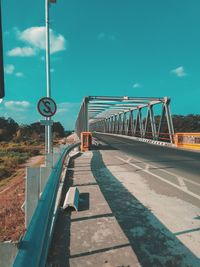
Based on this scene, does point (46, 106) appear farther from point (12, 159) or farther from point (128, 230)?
point (12, 159)

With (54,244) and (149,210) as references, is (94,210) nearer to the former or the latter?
(149,210)

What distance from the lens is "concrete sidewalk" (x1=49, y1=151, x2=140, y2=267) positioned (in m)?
3.37

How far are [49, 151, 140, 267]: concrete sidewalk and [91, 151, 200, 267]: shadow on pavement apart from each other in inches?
4.3

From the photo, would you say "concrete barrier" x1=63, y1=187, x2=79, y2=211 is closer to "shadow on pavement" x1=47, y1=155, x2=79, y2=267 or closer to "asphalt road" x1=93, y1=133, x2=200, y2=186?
"shadow on pavement" x1=47, y1=155, x2=79, y2=267

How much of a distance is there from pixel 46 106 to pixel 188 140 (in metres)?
16.6

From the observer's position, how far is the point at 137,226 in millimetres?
4477

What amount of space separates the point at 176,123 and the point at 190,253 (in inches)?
2345

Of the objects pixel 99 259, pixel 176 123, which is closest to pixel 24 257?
pixel 99 259

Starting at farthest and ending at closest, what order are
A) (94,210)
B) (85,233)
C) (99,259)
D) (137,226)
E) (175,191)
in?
(175,191) → (94,210) → (137,226) → (85,233) → (99,259)

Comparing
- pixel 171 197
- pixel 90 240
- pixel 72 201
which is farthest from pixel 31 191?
pixel 171 197

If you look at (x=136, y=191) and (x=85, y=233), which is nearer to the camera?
(x=85, y=233)

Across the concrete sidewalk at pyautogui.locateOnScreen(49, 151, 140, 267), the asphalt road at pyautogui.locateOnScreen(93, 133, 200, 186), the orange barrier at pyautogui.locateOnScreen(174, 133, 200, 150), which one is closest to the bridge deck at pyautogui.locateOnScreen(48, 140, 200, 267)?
the concrete sidewalk at pyautogui.locateOnScreen(49, 151, 140, 267)

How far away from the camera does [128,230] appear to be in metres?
4.30

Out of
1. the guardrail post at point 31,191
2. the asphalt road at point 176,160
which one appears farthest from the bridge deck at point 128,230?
the asphalt road at point 176,160
